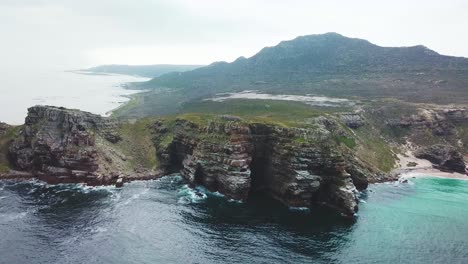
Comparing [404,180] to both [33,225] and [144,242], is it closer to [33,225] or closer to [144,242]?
[144,242]

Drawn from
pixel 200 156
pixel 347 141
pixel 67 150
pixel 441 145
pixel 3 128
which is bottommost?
pixel 441 145

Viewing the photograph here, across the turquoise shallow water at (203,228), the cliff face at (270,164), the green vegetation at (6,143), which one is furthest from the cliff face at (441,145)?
the green vegetation at (6,143)

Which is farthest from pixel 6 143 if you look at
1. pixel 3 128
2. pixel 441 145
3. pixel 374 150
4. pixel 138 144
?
pixel 441 145

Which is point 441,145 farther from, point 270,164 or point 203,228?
point 203,228

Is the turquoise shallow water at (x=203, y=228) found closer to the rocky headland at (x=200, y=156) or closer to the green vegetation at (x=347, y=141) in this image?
the rocky headland at (x=200, y=156)

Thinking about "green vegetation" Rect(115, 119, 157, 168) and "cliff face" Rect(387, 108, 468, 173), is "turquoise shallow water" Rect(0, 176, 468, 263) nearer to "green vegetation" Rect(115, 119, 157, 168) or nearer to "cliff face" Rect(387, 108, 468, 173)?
"green vegetation" Rect(115, 119, 157, 168)

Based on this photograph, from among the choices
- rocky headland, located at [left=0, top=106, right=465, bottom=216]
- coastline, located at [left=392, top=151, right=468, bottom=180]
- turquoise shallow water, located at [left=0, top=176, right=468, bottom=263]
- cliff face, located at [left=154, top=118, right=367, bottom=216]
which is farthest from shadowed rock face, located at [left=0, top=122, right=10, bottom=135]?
coastline, located at [left=392, top=151, right=468, bottom=180]

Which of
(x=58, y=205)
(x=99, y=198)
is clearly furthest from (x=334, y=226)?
(x=58, y=205)
